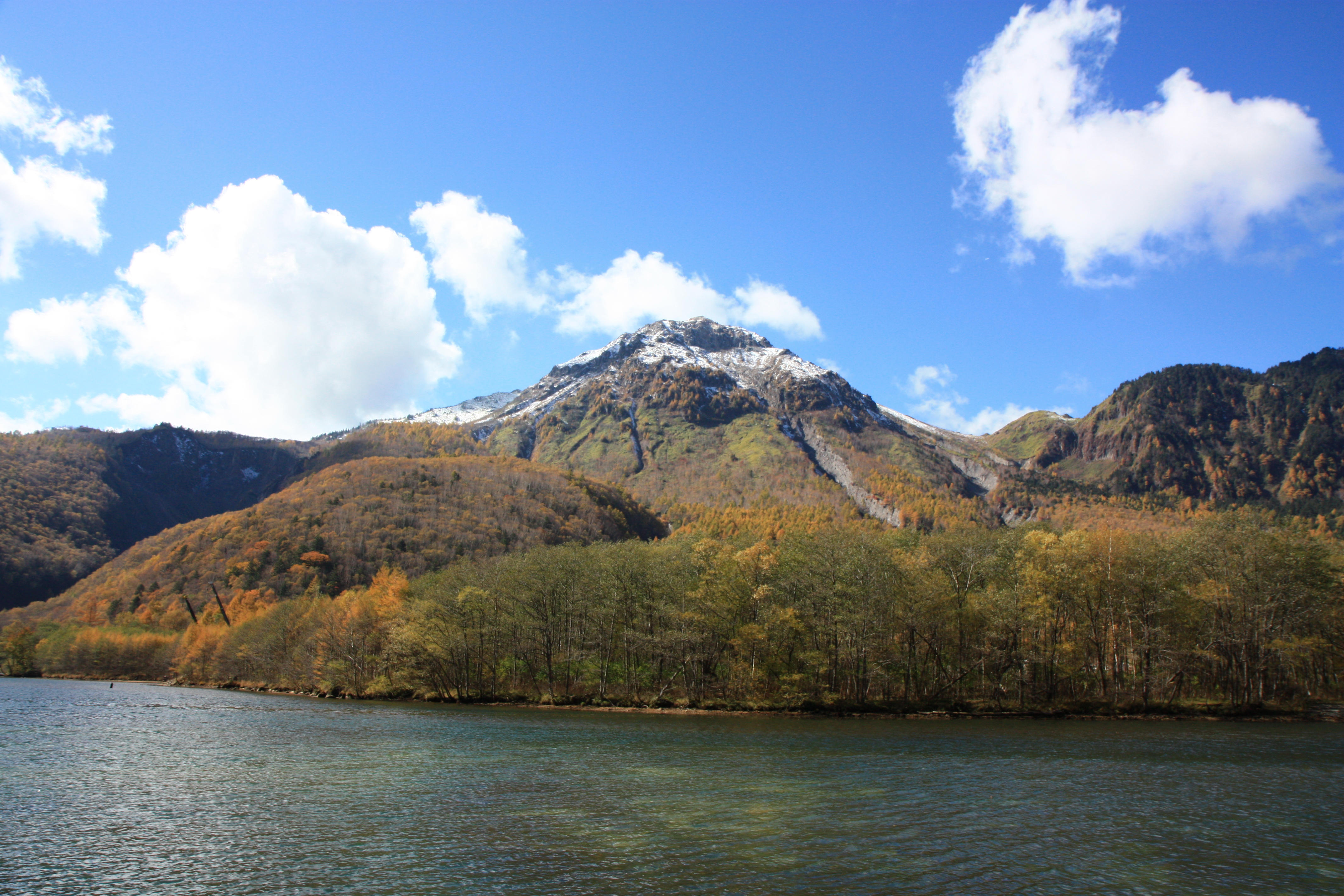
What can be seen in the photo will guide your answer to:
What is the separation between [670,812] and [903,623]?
5038 centimetres

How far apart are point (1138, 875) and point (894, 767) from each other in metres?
19.7

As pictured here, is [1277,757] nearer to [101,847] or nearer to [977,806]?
[977,806]

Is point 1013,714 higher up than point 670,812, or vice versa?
point 670,812

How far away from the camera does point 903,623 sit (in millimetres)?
74125

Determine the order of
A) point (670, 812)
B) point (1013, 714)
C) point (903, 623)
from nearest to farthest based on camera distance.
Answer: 1. point (670, 812)
2. point (1013, 714)
3. point (903, 623)

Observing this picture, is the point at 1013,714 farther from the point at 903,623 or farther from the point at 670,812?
the point at 670,812

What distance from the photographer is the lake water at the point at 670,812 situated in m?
22.0

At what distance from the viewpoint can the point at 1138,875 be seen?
2270cm

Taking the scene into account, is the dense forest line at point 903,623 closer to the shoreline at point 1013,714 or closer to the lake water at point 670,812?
the shoreline at point 1013,714

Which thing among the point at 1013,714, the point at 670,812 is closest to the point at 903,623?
the point at 1013,714

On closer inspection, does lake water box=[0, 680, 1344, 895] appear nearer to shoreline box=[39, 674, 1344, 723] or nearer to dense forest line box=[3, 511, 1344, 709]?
shoreline box=[39, 674, 1344, 723]

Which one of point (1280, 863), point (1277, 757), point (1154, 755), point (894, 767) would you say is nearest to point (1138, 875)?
point (1280, 863)

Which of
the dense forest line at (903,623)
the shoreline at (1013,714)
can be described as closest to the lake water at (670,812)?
the shoreline at (1013,714)

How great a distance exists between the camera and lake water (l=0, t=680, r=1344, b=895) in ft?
72.2
